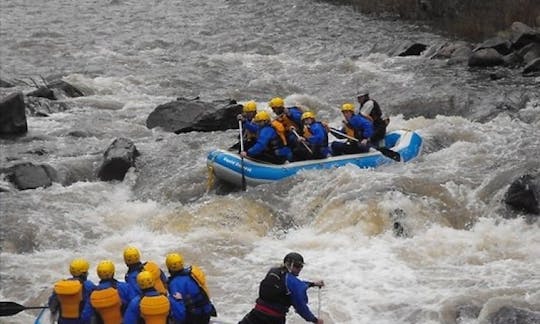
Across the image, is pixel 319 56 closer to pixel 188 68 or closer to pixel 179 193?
pixel 188 68

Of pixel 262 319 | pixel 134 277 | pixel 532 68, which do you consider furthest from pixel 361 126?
pixel 532 68

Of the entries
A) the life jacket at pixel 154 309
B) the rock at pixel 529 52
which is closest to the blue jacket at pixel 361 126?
the life jacket at pixel 154 309

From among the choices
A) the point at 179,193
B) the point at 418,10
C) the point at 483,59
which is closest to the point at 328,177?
the point at 179,193

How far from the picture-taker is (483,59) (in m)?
19.6

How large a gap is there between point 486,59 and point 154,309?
49.3 feet

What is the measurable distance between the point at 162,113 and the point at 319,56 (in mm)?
7539

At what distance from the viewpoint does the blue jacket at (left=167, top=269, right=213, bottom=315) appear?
6844mm

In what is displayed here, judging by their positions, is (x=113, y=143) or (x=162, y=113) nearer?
(x=113, y=143)

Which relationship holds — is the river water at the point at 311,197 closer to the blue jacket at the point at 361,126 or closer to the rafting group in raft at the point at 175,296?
the blue jacket at the point at 361,126

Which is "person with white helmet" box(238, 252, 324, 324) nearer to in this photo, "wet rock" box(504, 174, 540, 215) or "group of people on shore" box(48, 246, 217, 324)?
"group of people on shore" box(48, 246, 217, 324)

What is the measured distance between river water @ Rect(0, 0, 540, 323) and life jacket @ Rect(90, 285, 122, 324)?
2123 millimetres

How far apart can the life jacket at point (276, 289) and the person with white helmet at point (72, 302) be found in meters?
1.51

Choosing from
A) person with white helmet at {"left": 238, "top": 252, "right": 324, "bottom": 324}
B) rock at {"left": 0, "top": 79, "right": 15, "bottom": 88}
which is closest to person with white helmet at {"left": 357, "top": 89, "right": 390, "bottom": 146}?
person with white helmet at {"left": 238, "top": 252, "right": 324, "bottom": 324}

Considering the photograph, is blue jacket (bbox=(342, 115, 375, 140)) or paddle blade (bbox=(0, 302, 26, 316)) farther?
blue jacket (bbox=(342, 115, 375, 140))
